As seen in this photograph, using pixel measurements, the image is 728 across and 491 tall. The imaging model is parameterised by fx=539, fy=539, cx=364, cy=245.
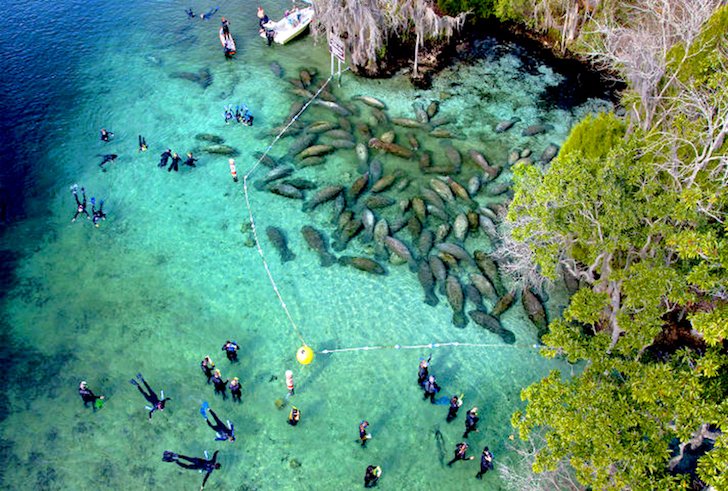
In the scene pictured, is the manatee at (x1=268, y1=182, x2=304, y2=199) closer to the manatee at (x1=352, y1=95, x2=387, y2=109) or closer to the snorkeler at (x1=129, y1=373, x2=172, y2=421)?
the manatee at (x1=352, y1=95, x2=387, y2=109)

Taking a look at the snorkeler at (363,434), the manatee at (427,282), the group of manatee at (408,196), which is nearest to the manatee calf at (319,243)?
the group of manatee at (408,196)

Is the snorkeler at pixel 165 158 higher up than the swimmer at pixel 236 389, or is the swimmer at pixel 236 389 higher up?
the snorkeler at pixel 165 158

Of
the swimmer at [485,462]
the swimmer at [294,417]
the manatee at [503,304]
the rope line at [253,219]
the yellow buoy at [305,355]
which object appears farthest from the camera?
the manatee at [503,304]

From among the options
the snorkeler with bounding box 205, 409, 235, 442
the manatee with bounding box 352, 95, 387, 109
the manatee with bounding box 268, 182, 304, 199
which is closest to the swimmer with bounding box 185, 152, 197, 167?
the manatee with bounding box 268, 182, 304, 199

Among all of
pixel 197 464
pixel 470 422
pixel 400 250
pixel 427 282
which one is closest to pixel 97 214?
pixel 197 464

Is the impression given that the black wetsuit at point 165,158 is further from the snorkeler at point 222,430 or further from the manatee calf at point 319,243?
the snorkeler at point 222,430

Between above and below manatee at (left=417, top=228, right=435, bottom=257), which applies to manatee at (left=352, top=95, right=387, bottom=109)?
above

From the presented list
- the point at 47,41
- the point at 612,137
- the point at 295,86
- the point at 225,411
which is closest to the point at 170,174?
the point at 295,86
